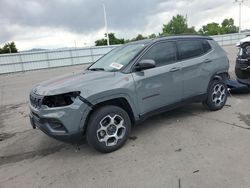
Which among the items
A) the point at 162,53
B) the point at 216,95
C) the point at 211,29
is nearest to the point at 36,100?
the point at 162,53

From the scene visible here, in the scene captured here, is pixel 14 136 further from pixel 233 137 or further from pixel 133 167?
pixel 233 137

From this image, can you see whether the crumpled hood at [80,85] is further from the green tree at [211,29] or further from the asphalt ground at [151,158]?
the green tree at [211,29]

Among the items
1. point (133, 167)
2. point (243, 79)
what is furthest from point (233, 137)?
point (243, 79)

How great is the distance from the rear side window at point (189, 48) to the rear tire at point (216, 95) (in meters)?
0.80

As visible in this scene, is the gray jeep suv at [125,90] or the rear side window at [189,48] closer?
the gray jeep suv at [125,90]

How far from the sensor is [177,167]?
10.4 ft

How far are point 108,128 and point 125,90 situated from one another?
0.67m

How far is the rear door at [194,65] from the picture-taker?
4.68 metres

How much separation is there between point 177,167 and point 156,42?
2.32 m

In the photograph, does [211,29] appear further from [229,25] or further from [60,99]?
[60,99]

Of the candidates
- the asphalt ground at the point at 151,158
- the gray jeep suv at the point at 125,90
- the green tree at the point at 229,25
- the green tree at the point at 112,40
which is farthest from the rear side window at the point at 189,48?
the green tree at the point at 229,25

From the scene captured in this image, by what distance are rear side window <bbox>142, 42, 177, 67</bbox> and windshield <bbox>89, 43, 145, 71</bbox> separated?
0.20 meters

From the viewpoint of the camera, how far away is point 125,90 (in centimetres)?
379

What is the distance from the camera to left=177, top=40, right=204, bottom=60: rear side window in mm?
4725
